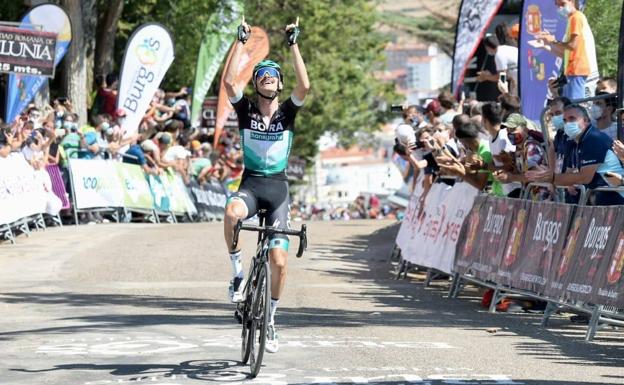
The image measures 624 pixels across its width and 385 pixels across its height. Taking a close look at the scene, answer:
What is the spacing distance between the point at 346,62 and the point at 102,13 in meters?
27.4

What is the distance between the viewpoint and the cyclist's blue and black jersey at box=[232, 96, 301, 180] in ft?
36.7

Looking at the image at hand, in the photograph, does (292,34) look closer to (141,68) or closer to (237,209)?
(237,209)

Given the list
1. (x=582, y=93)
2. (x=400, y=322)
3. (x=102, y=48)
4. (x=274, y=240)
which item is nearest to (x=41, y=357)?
(x=274, y=240)

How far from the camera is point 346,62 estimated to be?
64.6 meters

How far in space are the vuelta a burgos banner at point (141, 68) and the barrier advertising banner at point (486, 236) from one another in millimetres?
15397

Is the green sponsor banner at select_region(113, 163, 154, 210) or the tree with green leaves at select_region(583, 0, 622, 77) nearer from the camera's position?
the green sponsor banner at select_region(113, 163, 154, 210)

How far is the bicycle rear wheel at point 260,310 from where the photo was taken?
10249mm

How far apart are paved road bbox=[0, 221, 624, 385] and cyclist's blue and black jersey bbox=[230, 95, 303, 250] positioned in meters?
1.11

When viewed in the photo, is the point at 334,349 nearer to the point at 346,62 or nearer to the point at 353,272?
Result: the point at 353,272

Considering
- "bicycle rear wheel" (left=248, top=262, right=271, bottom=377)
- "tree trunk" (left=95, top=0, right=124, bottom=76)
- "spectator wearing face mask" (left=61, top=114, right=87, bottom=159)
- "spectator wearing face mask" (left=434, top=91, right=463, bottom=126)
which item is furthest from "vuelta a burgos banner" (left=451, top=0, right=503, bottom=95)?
"tree trunk" (left=95, top=0, right=124, bottom=76)

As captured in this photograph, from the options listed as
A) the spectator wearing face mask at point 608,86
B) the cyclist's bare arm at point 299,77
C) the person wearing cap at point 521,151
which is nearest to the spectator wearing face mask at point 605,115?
the spectator wearing face mask at point 608,86

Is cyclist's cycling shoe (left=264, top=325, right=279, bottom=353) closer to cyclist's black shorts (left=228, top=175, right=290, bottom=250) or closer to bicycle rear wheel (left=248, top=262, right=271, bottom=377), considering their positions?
bicycle rear wheel (left=248, top=262, right=271, bottom=377)

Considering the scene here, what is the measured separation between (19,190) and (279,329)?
451 inches

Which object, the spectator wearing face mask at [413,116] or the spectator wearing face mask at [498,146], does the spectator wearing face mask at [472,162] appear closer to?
the spectator wearing face mask at [498,146]
